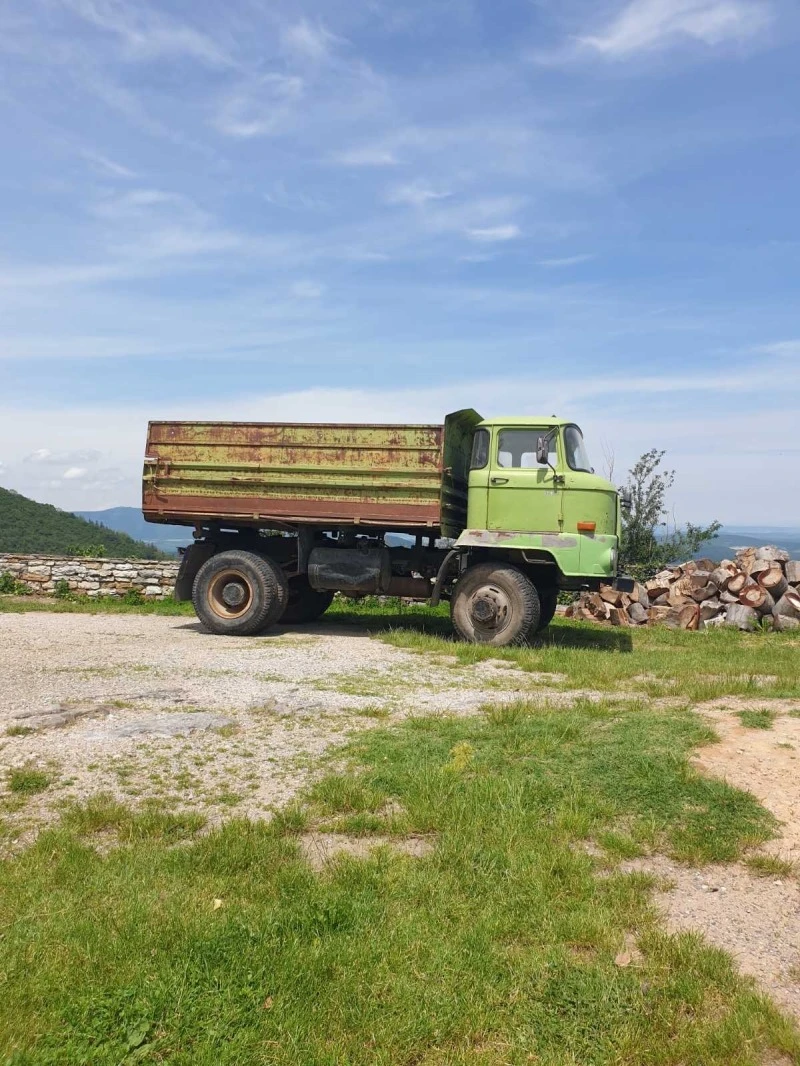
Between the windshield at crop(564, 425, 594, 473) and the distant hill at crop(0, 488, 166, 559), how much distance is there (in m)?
34.1

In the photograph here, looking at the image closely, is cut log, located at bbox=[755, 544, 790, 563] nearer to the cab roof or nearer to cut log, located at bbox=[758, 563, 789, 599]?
cut log, located at bbox=[758, 563, 789, 599]

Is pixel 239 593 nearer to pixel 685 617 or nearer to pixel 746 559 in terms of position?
pixel 685 617

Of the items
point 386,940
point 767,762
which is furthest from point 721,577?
point 386,940

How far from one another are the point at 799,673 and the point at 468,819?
5782mm

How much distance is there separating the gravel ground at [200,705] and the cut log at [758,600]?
622 cm

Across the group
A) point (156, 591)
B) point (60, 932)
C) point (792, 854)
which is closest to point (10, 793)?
point (60, 932)

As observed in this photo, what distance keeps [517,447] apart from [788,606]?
5698 mm

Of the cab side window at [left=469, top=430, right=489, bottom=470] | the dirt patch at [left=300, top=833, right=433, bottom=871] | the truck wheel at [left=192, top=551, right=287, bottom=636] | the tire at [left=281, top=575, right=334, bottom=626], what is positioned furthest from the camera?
the tire at [left=281, top=575, right=334, bottom=626]

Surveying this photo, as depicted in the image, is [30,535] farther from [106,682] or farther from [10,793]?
[10,793]

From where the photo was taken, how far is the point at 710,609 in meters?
13.5

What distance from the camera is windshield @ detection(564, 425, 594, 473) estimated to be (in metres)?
10.5

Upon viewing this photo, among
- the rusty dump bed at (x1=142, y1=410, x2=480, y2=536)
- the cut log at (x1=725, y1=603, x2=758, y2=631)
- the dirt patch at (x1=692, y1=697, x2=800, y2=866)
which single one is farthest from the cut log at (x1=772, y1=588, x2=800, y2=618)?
the dirt patch at (x1=692, y1=697, x2=800, y2=866)

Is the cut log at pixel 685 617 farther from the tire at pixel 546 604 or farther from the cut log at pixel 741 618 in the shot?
the tire at pixel 546 604

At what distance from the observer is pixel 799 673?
8516 mm
